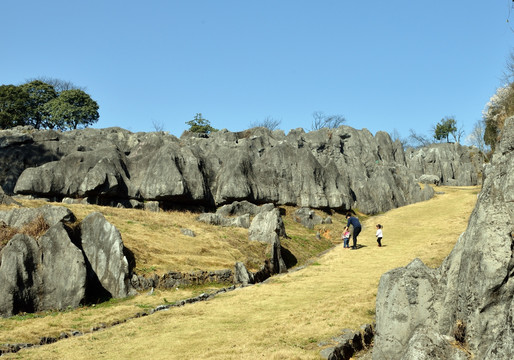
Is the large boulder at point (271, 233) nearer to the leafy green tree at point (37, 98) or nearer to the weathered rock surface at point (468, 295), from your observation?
the weathered rock surface at point (468, 295)

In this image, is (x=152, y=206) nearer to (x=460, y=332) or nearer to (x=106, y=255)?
(x=106, y=255)

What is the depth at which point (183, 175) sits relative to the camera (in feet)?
165

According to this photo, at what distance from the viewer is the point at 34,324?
64.1 ft

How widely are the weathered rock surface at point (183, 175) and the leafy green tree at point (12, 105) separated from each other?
2585 cm

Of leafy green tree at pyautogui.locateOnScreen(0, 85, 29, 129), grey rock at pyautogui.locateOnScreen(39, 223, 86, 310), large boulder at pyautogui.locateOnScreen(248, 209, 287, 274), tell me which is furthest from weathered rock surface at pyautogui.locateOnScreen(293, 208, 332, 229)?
leafy green tree at pyautogui.locateOnScreen(0, 85, 29, 129)

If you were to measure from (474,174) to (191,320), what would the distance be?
89897 millimetres

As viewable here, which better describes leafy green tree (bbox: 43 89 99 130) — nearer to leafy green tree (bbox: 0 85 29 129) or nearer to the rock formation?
leafy green tree (bbox: 0 85 29 129)

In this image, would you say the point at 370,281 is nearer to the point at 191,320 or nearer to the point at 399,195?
the point at 191,320

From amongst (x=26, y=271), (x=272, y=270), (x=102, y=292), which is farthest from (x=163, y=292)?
(x=272, y=270)

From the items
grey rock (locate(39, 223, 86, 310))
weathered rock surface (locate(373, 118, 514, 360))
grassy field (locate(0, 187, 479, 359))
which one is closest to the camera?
weathered rock surface (locate(373, 118, 514, 360))

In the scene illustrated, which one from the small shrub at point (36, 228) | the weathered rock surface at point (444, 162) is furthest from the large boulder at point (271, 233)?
the weathered rock surface at point (444, 162)

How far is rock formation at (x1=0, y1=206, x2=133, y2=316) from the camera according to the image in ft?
71.8

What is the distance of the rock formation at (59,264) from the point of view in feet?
71.8

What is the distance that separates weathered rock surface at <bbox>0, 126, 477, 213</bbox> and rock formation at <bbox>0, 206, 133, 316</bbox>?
21112 millimetres
